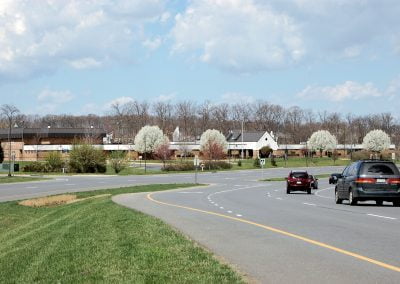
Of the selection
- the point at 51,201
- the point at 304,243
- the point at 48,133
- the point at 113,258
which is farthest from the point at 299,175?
the point at 48,133

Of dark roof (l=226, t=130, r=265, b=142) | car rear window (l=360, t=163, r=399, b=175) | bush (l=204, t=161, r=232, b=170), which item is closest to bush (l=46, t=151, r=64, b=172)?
bush (l=204, t=161, r=232, b=170)

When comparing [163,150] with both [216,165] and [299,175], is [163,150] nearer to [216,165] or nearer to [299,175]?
[216,165]

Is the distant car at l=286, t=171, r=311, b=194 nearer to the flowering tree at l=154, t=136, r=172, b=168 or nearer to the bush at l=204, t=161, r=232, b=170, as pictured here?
the bush at l=204, t=161, r=232, b=170

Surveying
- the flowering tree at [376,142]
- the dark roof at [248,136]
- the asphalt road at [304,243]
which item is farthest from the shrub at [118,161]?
the flowering tree at [376,142]

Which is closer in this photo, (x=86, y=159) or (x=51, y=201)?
(x=51, y=201)

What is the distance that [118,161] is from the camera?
278ft

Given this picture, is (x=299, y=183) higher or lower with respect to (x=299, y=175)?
lower

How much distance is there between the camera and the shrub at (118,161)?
8462cm

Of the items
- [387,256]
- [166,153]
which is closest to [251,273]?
[387,256]

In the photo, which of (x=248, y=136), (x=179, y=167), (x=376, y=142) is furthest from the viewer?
(x=376, y=142)

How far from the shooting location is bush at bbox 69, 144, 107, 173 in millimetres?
81250

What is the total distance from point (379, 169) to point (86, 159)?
204 ft

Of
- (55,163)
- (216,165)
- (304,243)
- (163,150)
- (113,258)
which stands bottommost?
(304,243)

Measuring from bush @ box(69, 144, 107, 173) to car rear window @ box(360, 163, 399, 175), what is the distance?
6022 cm
